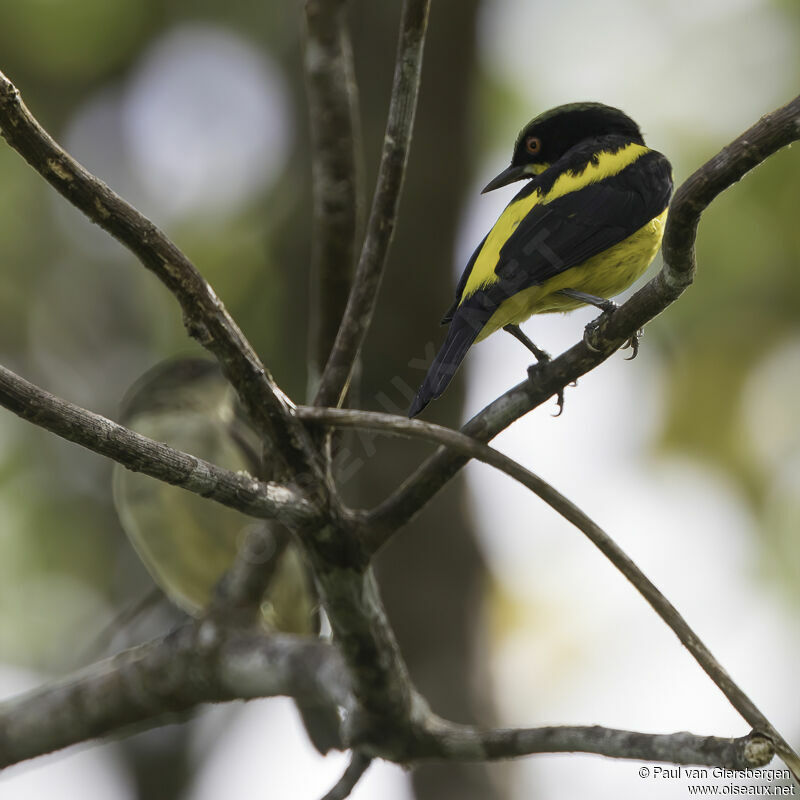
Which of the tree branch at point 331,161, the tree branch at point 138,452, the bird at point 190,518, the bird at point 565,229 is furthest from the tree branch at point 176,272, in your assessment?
the bird at point 190,518

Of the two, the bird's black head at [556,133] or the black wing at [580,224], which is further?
the bird's black head at [556,133]

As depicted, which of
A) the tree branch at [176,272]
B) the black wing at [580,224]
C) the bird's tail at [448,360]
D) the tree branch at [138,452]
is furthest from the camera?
the black wing at [580,224]

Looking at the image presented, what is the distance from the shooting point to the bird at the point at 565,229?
339cm

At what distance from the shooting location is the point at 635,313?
2.59 meters

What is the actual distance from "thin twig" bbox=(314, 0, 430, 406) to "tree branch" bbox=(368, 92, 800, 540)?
0.38 meters

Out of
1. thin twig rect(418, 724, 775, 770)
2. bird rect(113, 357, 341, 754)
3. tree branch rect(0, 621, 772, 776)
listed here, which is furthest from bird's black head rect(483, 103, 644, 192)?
bird rect(113, 357, 341, 754)

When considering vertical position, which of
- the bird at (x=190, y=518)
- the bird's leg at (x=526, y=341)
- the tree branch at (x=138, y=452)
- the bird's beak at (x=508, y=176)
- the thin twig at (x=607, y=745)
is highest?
the bird at (x=190, y=518)

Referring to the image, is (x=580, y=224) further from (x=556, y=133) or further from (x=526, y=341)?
(x=556, y=133)

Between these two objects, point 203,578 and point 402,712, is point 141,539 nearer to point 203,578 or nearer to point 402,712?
point 203,578

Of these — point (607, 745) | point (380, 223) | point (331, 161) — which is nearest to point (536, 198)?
point (331, 161)

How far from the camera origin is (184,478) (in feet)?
7.54

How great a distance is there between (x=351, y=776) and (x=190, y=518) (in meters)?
3.63

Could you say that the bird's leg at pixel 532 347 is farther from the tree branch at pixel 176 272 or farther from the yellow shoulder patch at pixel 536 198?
the tree branch at pixel 176 272

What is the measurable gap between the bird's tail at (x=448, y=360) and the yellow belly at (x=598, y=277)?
0.74ft
